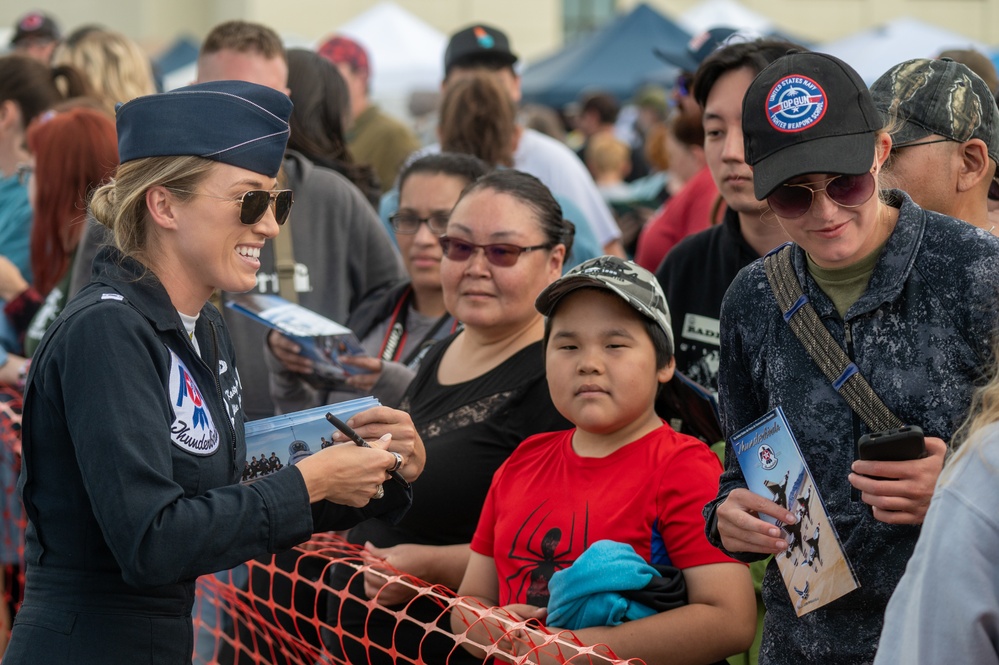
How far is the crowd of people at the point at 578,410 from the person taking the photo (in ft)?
7.37

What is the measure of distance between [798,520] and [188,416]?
1239 mm

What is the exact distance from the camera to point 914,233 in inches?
90.1

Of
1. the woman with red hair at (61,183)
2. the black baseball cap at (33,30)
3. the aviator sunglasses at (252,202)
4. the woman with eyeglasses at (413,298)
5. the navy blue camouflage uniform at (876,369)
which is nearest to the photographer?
the navy blue camouflage uniform at (876,369)

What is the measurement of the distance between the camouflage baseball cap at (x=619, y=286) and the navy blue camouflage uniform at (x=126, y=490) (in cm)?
100

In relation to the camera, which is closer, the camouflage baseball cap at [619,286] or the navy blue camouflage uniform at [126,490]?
the navy blue camouflage uniform at [126,490]

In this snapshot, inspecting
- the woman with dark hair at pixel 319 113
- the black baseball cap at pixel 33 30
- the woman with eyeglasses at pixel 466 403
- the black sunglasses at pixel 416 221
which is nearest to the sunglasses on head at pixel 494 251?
the woman with eyeglasses at pixel 466 403

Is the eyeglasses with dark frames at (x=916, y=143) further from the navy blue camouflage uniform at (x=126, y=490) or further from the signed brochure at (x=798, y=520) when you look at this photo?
the navy blue camouflage uniform at (x=126, y=490)

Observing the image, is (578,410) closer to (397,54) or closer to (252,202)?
(252,202)

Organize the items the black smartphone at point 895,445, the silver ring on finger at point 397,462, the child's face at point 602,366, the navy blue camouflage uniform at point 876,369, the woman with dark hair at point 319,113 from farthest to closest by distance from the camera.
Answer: the woman with dark hair at point 319,113 < the child's face at point 602,366 < the silver ring on finger at point 397,462 < the navy blue camouflage uniform at point 876,369 < the black smartphone at point 895,445

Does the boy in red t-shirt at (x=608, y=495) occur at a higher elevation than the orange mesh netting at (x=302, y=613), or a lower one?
higher

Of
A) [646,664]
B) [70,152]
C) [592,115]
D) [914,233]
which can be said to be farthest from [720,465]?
[592,115]

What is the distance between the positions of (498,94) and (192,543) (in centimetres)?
377

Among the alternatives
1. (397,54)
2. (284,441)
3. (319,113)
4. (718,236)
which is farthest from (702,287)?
(397,54)

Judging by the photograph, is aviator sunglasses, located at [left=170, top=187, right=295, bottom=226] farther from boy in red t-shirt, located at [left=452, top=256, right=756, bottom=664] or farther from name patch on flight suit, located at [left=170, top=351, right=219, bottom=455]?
boy in red t-shirt, located at [left=452, top=256, right=756, bottom=664]
